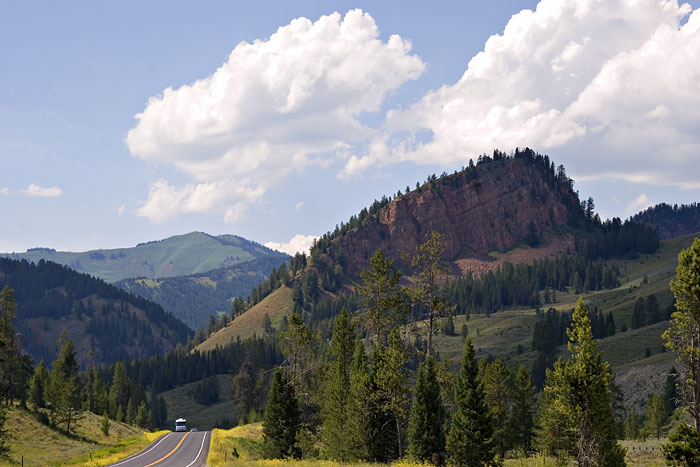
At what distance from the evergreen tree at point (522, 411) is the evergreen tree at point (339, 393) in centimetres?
2683

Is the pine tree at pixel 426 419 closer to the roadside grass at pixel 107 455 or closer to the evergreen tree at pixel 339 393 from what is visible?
the evergreen tree at pixel 339 393

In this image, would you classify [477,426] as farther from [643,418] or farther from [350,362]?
[643,418]

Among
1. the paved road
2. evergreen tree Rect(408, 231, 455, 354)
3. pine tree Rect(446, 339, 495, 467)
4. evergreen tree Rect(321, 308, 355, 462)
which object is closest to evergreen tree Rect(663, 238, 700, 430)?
pine tree Rect(446, 339, 495, 467)

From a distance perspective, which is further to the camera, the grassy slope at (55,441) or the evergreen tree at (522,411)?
the evergreen tree at (522,411)

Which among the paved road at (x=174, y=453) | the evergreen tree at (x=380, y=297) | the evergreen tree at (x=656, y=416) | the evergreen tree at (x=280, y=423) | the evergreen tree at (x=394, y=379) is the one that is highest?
the evergreen tree at (x=380, y=297)

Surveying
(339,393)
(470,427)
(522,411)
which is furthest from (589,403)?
(522,411)

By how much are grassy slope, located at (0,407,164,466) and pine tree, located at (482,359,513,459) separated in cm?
4205

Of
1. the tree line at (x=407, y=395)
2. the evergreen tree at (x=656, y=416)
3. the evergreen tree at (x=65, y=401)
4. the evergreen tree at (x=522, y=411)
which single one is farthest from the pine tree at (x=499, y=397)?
the evergreen tree at (x=65, y=401)

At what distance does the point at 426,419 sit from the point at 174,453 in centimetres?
3269

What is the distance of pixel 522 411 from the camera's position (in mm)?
77062

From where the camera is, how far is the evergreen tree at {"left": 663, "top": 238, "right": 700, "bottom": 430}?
38594 millimetres

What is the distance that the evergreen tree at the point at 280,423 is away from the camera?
2263 inches

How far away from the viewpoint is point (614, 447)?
125ft

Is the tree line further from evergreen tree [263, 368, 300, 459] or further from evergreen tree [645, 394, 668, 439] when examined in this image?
evergreen tree [645, 394, 668, 439]
